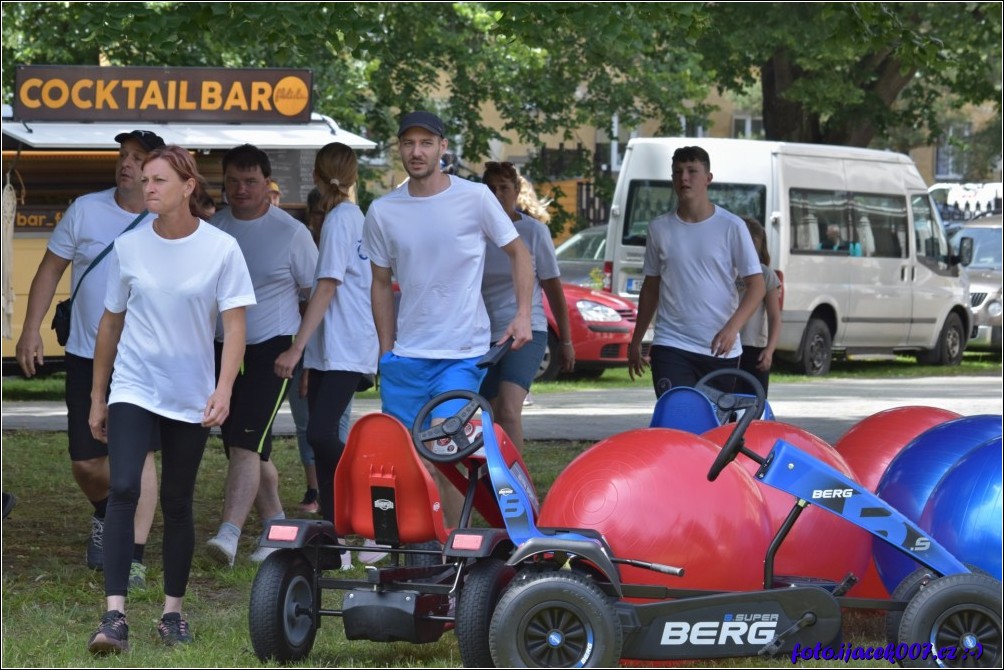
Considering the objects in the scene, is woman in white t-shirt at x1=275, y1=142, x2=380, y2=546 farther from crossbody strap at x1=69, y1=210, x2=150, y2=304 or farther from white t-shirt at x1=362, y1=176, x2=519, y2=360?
white t-shirt at x1=362, y1=176, x2=519, y2=360

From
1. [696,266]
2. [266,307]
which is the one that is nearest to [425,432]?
[266,307]

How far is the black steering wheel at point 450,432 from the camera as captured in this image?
565cm

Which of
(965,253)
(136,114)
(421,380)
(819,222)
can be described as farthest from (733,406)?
(965,253)

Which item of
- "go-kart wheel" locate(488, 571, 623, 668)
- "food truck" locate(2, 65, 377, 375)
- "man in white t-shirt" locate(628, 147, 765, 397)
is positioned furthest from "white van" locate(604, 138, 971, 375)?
"go-kart wheel" locate(488, 571, 623, 668)

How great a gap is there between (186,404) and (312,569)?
0.72m

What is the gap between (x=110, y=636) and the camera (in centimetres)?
567

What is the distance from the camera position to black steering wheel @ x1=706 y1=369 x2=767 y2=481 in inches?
214

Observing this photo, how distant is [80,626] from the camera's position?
6.45 metres

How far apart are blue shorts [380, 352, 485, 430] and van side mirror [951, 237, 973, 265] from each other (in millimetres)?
16963

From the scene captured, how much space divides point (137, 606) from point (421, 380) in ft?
4.54

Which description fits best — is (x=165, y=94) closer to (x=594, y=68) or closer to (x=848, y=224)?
(x=848, y=224)

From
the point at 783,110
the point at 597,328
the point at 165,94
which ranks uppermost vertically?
the point at 783,110

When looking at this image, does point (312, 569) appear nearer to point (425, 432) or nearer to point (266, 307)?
point (425, 432)

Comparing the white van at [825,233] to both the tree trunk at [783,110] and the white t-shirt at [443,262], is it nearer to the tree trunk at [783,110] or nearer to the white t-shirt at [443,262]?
the tree trunk at [783,110]
